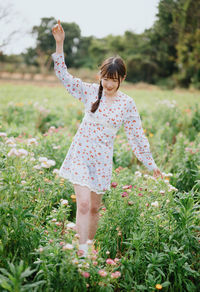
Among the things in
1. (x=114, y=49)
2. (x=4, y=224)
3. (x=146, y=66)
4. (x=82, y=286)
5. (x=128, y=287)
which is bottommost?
(x=128, y=287)

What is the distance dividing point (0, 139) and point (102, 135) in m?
1.64

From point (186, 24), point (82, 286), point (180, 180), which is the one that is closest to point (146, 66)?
point (186, 24)

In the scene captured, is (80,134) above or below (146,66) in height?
below

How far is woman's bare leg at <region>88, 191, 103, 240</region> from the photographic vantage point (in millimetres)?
2604

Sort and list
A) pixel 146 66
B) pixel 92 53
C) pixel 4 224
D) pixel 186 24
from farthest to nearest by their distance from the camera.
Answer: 1. pixel 92 53
2. pixel 146 66
3. pixel 186 24
4. pixel 4 224

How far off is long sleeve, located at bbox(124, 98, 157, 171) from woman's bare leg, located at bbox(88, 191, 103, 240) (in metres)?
0.56

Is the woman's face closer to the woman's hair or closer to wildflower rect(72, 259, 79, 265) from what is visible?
the woman's hair

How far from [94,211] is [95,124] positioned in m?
0.78

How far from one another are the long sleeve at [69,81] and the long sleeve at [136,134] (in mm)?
409

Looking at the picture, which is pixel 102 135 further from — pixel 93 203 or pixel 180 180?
pixel 180 180

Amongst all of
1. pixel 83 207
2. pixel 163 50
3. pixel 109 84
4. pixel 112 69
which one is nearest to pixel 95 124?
pixel 109 84

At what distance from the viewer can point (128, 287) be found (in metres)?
2.25

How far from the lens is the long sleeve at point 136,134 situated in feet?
8.80

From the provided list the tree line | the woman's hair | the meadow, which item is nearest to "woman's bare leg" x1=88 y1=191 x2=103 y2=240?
the meadow
